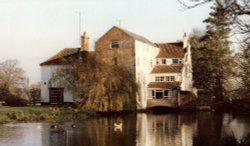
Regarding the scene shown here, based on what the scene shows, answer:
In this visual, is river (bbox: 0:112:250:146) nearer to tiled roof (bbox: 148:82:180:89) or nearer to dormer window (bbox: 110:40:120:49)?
tiled roof (bbox: 148:82:180:89)

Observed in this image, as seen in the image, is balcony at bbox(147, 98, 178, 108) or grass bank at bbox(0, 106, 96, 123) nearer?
grass bank at bbox(0, 106, 96, 123)

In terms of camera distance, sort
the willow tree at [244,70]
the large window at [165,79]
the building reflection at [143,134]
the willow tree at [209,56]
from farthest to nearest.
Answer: the large window at [165,79] → the willow tree at [209,56] → the building reflection at [143,134] → the willow tree at [244,70]

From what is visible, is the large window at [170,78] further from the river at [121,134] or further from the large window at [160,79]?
the river at [121,134]

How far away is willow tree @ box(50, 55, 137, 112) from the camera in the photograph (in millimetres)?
50781

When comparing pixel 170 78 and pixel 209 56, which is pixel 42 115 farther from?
pixel 209 56

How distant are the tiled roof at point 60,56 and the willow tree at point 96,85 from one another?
267 inches

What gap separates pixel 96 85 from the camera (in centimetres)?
5122

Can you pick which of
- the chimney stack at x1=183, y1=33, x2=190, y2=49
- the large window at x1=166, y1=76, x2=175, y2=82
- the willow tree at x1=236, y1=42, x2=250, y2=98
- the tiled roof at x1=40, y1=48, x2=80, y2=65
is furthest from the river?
the chimney stack at x1=183, y1=33, x2=190, y2=49

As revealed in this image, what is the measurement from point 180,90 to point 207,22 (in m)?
11.3

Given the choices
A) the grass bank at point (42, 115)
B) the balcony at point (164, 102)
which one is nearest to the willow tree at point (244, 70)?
the grass bank at point (42, 115)

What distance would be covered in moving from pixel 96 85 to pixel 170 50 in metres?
20.1

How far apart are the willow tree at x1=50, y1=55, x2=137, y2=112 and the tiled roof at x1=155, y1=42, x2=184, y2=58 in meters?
14.0

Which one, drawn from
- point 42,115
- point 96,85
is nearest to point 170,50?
point 96,85

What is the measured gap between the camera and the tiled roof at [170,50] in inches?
2608
